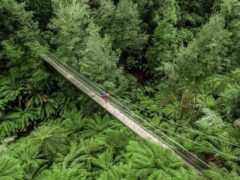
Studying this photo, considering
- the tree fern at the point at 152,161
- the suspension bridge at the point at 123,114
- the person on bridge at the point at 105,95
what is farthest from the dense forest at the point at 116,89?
the person on bridge at the point at 105,95

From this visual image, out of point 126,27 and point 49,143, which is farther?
point 126,27

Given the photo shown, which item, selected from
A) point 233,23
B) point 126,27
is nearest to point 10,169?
point 126,27

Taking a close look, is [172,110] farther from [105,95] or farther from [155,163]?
[155,163]

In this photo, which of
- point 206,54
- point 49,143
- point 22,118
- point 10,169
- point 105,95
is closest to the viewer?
point 10,169

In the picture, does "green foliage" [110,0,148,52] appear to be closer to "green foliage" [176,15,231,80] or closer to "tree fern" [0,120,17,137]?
"green foliage" [176,15,231,80]

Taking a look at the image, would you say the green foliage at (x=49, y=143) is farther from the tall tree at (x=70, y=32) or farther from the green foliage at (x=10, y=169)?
the tall tree at (x=70, y=32)

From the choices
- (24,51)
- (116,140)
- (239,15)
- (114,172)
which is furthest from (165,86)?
(114,172)

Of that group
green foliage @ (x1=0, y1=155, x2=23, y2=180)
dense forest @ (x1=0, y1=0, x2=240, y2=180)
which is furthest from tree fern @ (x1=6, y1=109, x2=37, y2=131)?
green foliage @ (x1=0, y1=155, x2=23, y2=180)
